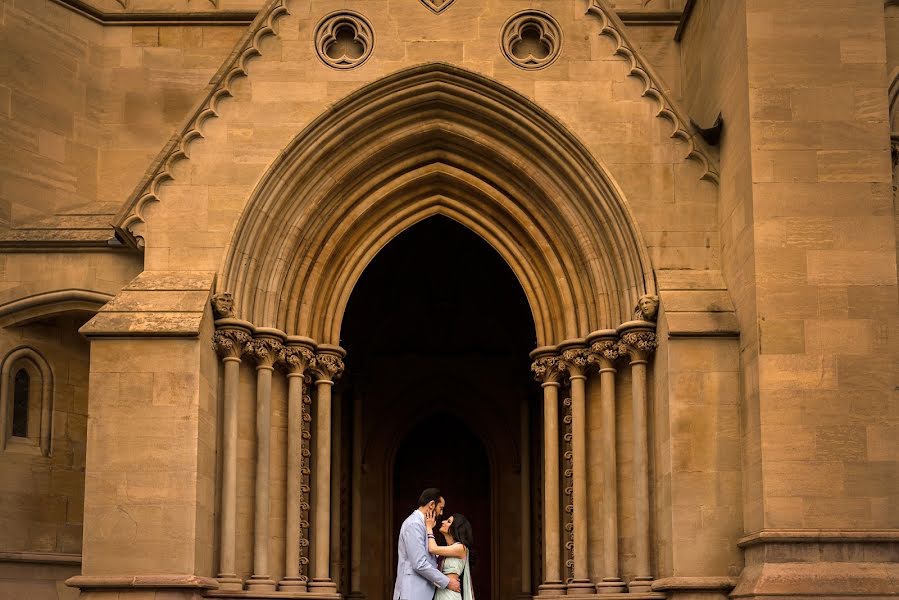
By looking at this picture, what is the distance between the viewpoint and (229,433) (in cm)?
1549

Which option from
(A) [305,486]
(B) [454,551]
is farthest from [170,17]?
(B) [454,551]

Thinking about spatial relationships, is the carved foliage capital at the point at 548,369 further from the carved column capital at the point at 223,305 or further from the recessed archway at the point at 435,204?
the carved column capital at the point at 223,305

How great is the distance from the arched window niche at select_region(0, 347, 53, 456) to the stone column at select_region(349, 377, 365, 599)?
426cm

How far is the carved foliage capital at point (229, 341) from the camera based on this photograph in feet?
50.8

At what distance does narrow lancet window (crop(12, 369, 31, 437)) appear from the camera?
56.4 ft

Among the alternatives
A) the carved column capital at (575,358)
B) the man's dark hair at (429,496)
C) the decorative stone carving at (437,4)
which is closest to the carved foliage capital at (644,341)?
the carved column capital at (575,358)

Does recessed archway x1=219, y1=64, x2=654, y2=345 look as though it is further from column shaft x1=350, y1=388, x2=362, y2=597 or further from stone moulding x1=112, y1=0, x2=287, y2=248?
column shaft x1=350, y1=388, x2=362, y2=597

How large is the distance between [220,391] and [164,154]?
251 centimetres

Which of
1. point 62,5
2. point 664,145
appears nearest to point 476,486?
point 664,145

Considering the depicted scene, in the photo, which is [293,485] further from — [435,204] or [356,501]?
[356,501]

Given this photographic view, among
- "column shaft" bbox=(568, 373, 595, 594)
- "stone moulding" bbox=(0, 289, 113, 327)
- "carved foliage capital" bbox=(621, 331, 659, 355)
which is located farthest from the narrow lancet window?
"carved foliage capital" bbox=(621, 331, 659, 355)

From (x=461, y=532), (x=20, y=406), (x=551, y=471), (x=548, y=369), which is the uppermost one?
(x=548, y=369)

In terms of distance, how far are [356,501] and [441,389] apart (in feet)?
7.38

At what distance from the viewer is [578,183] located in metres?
16.1
